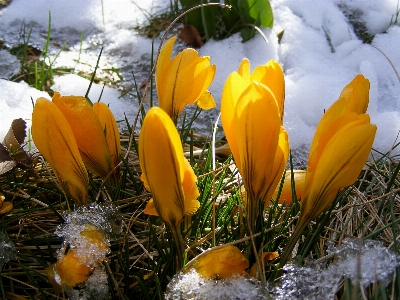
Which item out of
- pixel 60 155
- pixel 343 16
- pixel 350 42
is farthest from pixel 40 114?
pixel 343 16

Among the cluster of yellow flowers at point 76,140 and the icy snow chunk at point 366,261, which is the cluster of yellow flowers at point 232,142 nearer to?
the cluster of yellow flowers at point 76,140

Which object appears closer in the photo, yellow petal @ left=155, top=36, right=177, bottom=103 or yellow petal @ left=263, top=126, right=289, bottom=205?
yellow petal @ left=263, top=126, right=289, bottom=205

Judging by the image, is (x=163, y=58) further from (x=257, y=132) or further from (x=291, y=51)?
(x=291, y=51)

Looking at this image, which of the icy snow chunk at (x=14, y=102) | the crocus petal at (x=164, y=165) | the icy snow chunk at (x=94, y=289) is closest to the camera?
the crocus petal at (x=164, y=165)

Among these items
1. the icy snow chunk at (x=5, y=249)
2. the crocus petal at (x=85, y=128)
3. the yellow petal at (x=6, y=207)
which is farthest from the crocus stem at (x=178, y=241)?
the yellow petal at (x=6, y=207)

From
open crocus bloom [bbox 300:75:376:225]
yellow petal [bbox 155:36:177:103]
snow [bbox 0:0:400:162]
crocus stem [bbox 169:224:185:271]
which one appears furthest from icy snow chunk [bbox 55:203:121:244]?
snow [bbox 0:0:400:162]

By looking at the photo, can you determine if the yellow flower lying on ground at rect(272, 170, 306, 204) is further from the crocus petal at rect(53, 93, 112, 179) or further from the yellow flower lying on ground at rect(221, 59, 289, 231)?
the crocus petal at rect(53, 93, 112, 179)
